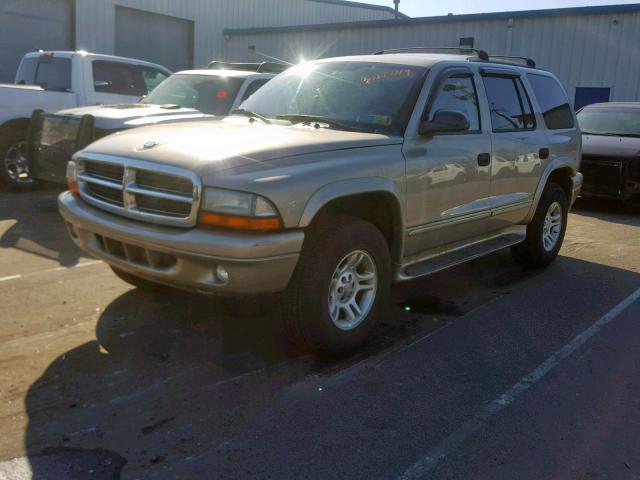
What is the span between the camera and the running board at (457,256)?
4590mm

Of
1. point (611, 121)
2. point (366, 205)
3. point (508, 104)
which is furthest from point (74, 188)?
point (611, 121)

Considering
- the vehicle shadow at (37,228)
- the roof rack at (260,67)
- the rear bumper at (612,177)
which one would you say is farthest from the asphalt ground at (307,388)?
the roof rack at (260,67)

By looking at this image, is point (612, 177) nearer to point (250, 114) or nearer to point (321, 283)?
point (250, 114)

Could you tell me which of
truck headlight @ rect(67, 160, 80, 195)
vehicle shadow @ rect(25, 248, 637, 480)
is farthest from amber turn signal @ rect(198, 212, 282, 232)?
truck headlight @ rect(67, 160, 80, 195)

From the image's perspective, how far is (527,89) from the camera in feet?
19.8

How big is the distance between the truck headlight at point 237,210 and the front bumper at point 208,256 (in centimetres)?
Answer: 5

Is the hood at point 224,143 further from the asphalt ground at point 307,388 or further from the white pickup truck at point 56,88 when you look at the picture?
the white pickup truck at point 56,88

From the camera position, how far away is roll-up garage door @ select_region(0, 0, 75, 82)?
60.1 ft

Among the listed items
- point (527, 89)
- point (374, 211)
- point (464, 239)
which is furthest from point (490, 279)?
point (374, 211)

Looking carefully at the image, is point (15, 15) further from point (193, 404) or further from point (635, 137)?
point (193, 404)

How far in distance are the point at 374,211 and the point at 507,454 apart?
1.85m

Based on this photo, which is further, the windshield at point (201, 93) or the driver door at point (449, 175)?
the windshield at point (201, 93)

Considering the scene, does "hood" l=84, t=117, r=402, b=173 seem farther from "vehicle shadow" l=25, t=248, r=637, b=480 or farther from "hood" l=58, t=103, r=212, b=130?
"hood" l=58, t=103, r=212, b=130

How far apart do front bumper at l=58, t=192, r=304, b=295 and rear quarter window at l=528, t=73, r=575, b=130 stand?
11.9 ft
